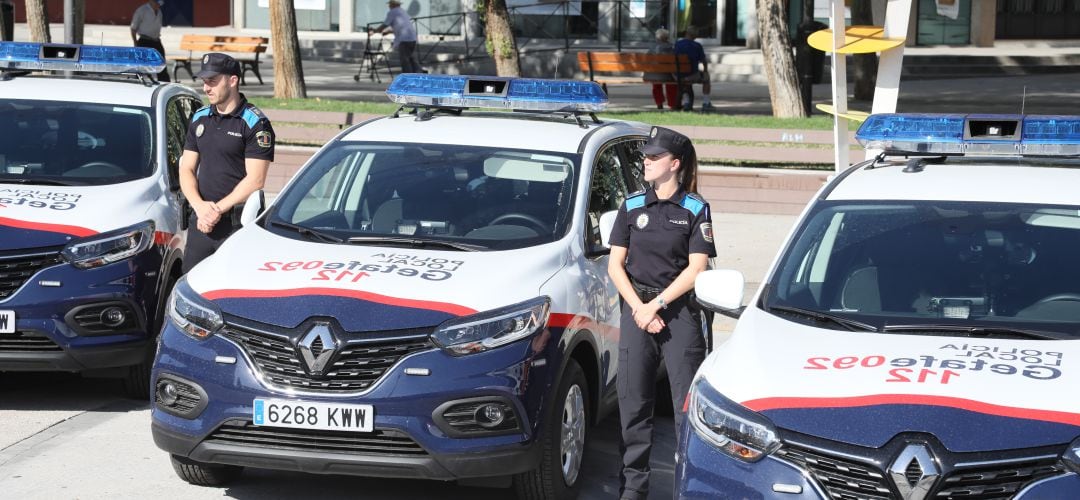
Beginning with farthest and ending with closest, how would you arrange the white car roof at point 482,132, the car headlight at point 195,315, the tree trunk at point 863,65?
1. the tree trunk at point 863,65
2. the white car roof at point 482,132
3. the car headlight at point 195,315

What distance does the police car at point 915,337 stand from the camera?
4355 mm

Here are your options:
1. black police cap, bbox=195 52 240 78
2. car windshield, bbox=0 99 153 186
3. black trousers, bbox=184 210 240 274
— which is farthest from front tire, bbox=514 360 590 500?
car windshield, bbox=0 99 153 186

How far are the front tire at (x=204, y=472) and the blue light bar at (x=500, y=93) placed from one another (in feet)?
7.27

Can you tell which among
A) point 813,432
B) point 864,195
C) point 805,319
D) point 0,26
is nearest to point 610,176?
Result: point 864,195

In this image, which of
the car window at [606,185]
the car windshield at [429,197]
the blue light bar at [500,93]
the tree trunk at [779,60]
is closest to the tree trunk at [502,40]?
the tree trunk at [779,60]

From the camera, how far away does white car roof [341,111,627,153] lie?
23.9 ft

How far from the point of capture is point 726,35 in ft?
124

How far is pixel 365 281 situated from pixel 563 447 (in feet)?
3.38

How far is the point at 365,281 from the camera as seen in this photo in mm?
6098

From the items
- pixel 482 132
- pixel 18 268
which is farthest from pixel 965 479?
pixel 18 268

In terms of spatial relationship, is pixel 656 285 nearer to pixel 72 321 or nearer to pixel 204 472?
pixel 204 472

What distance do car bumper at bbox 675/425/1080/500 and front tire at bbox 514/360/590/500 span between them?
1.28 m

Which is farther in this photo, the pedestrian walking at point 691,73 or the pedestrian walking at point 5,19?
the pedestrian walking at point 5,19

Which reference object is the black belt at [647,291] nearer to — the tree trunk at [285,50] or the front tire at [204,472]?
the front tire at [204,472]
